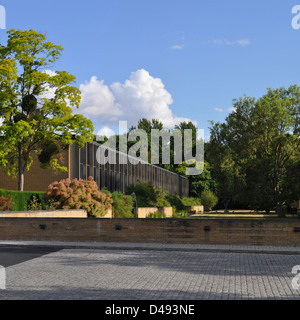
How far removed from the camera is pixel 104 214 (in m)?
32.1

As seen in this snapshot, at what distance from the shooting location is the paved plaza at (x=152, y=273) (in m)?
8.70

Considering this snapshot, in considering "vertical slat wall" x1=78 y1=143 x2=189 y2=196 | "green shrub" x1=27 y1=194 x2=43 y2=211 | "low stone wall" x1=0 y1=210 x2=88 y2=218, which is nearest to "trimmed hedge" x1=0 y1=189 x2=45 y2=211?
"green shrub" x1=27 y1=194 x2=43 y2=211

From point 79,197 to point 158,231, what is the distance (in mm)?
13118

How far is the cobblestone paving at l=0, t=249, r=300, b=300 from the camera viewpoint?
8664 mm

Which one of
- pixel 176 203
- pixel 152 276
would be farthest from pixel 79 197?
pixel 176 203

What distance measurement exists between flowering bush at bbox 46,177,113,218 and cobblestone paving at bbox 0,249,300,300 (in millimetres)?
14329

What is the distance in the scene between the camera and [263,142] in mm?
56844

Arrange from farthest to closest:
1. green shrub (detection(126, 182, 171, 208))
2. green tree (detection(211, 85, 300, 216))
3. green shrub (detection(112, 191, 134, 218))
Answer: green tree (detection(211, 85, 300, 216)), green shrub (detection(126, 182, 171, 208)), green shrub (detection(112, 191, 134, 218))

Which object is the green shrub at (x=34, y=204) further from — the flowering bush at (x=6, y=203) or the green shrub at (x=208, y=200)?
the green shrub at (x=208, y=200)

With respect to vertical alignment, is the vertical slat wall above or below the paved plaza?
above

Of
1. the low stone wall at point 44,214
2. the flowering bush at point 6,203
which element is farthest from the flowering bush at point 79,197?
the flowering bush at point 6,203

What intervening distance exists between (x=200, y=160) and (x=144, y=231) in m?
81.9

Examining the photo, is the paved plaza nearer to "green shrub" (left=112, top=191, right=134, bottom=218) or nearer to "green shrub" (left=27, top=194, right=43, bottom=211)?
"green shrub" (left=27, top=194, right=43, bottom=211)
